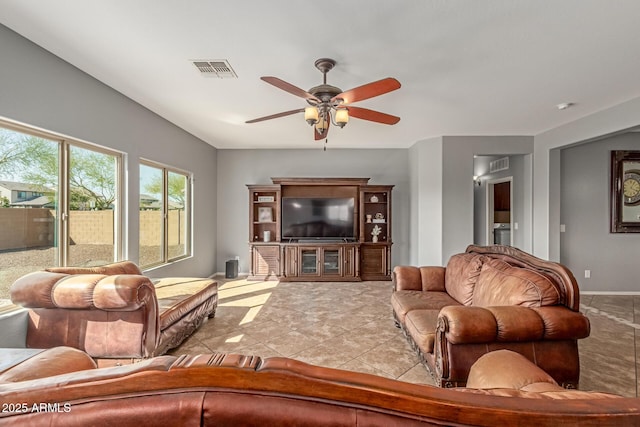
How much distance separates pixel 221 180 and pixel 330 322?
410cm

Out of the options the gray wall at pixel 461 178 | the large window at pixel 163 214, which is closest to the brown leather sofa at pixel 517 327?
the gray wall at pixel 461 178

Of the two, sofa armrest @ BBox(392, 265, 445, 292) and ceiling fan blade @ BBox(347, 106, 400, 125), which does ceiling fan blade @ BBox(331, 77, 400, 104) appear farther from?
sofa armrest @ BBox(392, 265, 445, 292)

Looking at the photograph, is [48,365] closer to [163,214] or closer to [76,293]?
[76,293]

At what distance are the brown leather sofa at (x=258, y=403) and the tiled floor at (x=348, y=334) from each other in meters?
2.09

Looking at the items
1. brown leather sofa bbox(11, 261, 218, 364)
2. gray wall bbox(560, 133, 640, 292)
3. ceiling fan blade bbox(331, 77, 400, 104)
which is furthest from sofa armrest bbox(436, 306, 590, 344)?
gray wall bbox(560, 133, 640, 292)

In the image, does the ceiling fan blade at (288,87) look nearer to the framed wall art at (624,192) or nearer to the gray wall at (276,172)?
the gray wall at (276,172)

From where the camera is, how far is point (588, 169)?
4832 mm

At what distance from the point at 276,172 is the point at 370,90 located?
4188 mm

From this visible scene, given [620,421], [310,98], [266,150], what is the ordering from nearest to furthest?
[620,421], [310,98], [266,150]

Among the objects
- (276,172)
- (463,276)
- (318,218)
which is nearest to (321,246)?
(318,218)

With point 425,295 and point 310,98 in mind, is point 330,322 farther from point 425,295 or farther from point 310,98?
point 310,98

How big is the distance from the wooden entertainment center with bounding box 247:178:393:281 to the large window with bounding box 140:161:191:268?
1241mm

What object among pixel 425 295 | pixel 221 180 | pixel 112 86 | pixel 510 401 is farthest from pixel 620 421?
pixel 221 180

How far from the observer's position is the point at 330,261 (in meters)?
5.81
